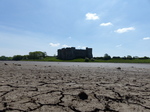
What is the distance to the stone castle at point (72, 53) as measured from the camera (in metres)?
65.7

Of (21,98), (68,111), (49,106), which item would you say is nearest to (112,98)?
(68,111)

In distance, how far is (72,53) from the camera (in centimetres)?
6675

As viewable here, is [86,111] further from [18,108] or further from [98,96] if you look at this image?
[18,108]

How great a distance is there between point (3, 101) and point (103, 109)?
175 cm

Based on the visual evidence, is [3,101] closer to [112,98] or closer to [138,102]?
[112,98]

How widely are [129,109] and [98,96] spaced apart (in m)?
0.72

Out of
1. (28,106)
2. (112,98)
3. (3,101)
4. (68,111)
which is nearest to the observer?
(68,111)

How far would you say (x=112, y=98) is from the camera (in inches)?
100

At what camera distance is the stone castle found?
65.7 metres

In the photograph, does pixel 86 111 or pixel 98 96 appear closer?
pixel 86 111

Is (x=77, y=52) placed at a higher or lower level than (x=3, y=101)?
higher

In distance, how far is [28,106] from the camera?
2010mm

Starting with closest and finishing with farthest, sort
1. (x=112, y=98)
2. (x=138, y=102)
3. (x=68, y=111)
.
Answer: (x=68, y=111) < (x=138, y=102) < (x=112, y=98)

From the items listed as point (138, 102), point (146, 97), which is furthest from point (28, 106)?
point (146, 97)
